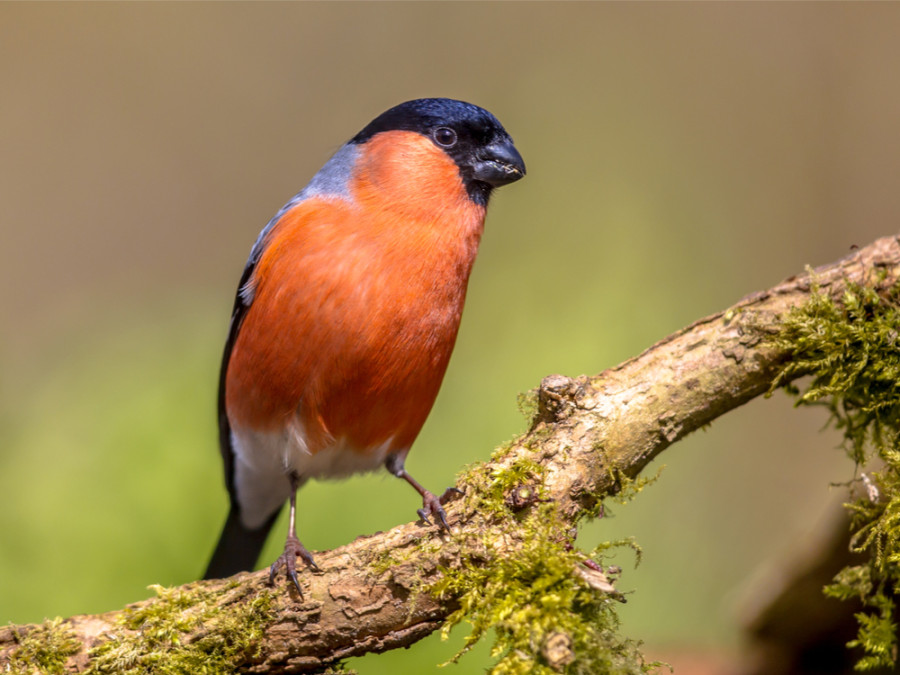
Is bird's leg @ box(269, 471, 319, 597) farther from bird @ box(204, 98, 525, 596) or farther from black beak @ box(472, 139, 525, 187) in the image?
black beak @ box(472, 139, 525, 187)

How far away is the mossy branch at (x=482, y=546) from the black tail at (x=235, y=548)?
126cm

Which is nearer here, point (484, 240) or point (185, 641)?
point (185, 641)

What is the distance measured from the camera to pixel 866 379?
8.85 feet

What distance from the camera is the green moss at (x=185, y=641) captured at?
2.51 metres

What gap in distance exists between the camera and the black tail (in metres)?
3.96

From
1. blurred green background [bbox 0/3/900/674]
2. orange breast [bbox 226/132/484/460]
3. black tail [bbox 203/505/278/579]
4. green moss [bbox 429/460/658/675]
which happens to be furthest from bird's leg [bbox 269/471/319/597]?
blurred green background [bbox 0/3/900/674]

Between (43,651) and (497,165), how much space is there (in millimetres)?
2362

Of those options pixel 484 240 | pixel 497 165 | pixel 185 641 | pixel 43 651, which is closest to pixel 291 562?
pixel 185 641

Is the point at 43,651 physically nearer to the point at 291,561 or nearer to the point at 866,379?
the point at 291,561

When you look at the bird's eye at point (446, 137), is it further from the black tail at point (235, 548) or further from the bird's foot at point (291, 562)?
the black tail at point (235, 548)

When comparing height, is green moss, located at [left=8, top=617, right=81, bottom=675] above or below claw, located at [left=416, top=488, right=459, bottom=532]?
above

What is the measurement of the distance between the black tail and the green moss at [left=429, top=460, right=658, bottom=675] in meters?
1.89

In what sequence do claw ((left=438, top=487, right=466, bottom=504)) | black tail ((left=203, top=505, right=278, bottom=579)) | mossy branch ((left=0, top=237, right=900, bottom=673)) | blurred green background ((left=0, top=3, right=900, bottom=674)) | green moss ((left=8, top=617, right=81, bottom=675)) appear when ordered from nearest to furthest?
mossy branch ((left=0, top=237, right=900, bottom=673)), green moss ((left=8, top=617, right=81, bottom=675)), claw ((left=438, top=487, right=466, bottom=504)), black tail ((left=203, top=505, right=278, bottom=579)), blurred green background ((left=0, top=3, right=900, bottom=674))

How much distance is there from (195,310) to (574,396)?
3776 mm
